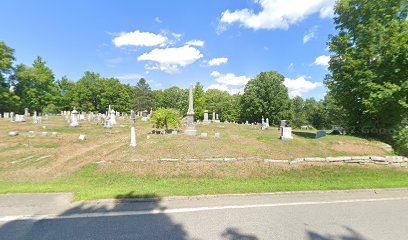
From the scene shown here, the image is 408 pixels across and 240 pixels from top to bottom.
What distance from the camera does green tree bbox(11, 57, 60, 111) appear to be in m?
50.5

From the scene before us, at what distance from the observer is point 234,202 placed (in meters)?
5.84

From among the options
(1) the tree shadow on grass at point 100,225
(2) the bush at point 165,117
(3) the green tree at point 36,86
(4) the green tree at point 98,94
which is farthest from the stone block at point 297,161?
(4) the green tree at point 98,94

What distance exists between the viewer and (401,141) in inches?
577

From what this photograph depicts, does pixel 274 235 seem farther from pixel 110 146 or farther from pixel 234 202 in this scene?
pixel 110 146

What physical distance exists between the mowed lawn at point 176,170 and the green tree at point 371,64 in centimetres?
278

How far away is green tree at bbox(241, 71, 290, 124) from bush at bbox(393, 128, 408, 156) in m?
36.3

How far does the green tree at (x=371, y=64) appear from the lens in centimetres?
1356

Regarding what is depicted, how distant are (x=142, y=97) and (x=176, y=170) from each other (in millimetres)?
77499

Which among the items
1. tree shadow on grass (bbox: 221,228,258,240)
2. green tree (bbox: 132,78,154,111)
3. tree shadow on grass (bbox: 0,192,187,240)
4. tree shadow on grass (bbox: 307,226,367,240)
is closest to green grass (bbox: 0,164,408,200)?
tree shadow on grass (bbox: 0,192,187,240)

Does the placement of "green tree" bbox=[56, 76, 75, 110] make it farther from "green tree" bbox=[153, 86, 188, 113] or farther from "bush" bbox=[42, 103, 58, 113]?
"green tree" bbox=[153, 86, 188, 113]

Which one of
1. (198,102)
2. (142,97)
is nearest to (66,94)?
(142,97)

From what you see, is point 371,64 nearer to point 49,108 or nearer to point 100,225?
point 100,225

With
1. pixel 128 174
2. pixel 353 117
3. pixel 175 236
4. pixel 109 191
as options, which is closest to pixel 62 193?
pixel 109 191

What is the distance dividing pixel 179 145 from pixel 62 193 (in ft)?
24.8
